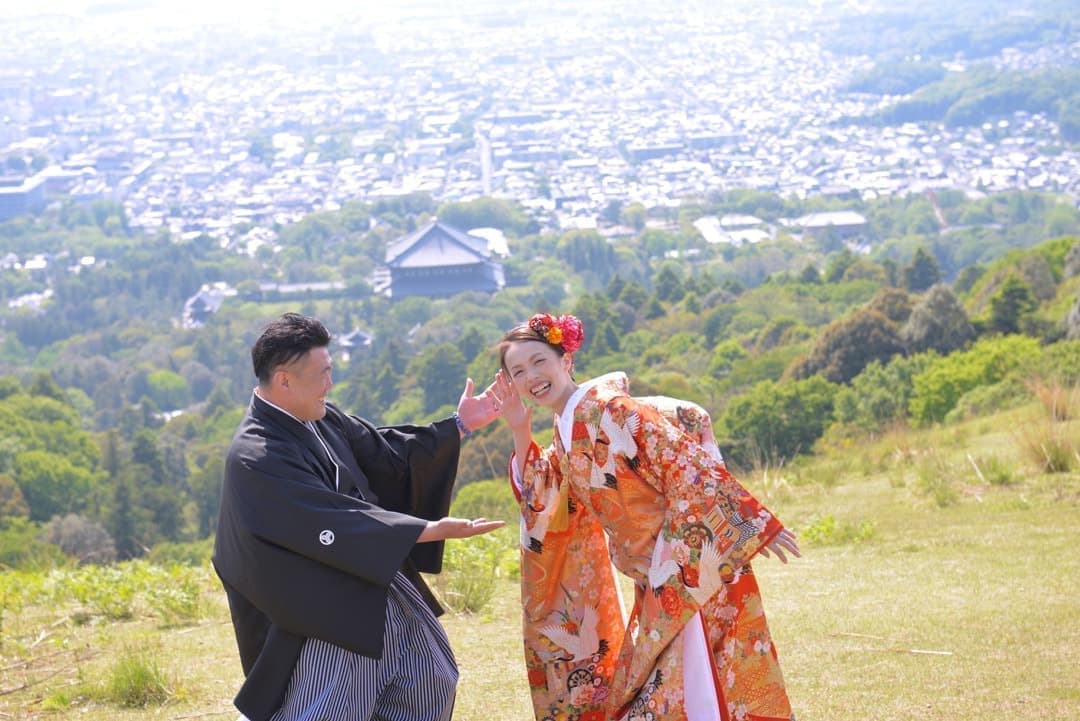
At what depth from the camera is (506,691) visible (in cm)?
452

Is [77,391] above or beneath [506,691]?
beneath

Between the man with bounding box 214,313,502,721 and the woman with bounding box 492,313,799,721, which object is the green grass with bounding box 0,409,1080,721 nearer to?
the woman with bounding box 492,313,799,721

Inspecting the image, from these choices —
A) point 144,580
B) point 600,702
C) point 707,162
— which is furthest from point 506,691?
point 707,162

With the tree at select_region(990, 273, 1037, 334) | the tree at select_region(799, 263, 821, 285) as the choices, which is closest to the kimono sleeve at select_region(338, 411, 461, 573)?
the tree at select_region(990, 273, 1037, 334)

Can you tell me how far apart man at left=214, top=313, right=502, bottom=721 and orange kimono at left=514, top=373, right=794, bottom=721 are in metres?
0.28

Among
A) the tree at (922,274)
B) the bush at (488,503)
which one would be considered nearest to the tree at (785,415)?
the bush at (488,503)

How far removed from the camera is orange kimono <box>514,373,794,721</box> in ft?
11.4

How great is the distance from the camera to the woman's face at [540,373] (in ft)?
11.9

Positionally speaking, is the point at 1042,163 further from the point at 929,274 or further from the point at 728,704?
the point at 728,704

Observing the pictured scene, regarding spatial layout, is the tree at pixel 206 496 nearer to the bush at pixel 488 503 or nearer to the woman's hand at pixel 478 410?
the bush at pixel 488 503

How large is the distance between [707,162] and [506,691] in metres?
94.9

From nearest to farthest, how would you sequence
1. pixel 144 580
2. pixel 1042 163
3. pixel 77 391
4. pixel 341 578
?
pixel 341 578 → pixel 144 580 → pixel 77 391 → pixel 1042 163

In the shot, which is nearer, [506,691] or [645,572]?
[645,572]

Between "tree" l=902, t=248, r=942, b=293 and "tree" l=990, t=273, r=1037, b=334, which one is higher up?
"tree" l=990, t=273, r=1037, b=334
